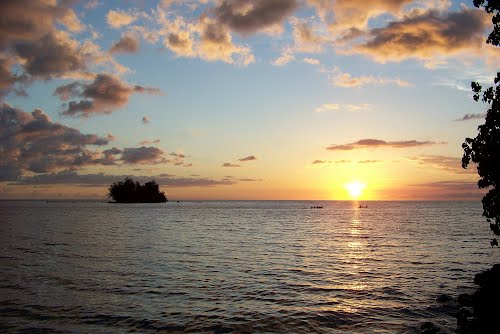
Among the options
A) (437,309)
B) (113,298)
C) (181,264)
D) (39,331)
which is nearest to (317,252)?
(181,264)

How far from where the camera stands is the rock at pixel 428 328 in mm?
19781

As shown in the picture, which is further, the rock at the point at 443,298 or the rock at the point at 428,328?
the rock at the point at 443,298

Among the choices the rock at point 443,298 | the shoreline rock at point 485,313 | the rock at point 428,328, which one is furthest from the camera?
the rock at point 443,298

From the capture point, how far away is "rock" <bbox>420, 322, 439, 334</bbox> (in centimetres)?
1978

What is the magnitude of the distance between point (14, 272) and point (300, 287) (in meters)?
25.3

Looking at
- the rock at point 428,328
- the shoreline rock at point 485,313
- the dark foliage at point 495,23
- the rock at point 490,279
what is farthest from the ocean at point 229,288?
the dark foliage at point 495,23

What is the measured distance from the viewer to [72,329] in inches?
793

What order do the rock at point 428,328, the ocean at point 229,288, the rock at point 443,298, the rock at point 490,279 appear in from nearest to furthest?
1. the rock at point 428,328
2. the ocean at point 229,288
3. the rock at point 490,279
4. the rock at point 443,298

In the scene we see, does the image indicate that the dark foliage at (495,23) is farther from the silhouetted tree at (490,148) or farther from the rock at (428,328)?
the rock at (428,328)

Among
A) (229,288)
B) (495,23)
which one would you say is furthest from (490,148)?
(229,288)

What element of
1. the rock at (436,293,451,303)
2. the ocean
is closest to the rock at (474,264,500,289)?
the ocean

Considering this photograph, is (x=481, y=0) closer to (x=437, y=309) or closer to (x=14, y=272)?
(x=437, y=309)

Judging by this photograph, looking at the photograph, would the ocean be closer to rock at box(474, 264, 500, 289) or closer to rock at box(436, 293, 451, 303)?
rock at box(436, 293, 451, 303)

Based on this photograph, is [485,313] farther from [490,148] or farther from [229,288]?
[229,288]
